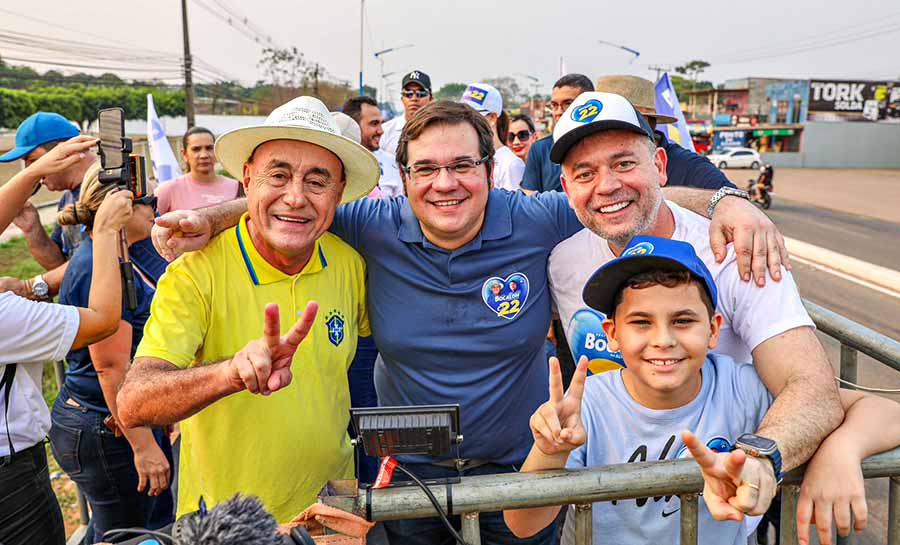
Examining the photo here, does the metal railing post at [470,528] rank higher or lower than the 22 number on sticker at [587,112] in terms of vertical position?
lower

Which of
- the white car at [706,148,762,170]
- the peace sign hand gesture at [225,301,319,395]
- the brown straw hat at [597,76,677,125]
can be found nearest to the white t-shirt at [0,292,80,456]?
the peace sign hand gesture at [225,301,319,395]

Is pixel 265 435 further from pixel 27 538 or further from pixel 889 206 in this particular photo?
pixel 889 206

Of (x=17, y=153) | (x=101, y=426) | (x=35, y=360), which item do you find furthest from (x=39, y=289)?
(x=35, y=360)

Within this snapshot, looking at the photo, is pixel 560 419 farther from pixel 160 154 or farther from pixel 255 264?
pixel 160 154

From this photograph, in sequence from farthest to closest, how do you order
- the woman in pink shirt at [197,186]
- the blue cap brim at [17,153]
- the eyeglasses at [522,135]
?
the eyeglasses at [522,135], the woman in pink shirt at [197,186], the blue cap brim at [17,153]

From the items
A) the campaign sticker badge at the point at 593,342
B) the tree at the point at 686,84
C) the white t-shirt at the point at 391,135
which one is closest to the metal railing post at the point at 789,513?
the campaign sticker badge at the point at 593,342

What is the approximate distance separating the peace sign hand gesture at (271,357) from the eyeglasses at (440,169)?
915 mm

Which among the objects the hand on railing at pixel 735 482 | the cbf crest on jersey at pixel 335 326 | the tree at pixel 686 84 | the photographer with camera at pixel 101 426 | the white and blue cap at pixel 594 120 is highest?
the tree at pixel 686 84

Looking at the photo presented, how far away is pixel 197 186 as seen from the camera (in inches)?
269

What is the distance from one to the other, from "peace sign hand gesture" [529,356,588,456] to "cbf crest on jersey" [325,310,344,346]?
963 millimetres

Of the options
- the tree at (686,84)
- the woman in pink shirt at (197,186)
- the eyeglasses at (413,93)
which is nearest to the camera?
the woman in pink shirt at (197,186)

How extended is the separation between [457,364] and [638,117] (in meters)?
1.13

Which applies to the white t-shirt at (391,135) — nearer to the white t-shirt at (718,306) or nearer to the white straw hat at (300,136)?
the white straw hat at (300,136)

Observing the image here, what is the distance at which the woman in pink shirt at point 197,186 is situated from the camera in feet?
22.0
